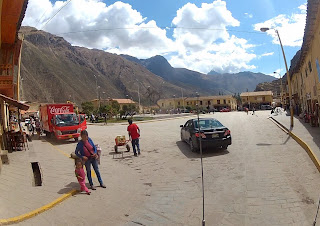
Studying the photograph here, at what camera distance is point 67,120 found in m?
18.4

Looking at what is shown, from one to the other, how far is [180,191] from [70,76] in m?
137

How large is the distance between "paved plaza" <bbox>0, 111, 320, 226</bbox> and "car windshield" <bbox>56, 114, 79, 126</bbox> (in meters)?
7.74

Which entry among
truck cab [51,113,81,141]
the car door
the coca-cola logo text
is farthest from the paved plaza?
the coca-cola logo text

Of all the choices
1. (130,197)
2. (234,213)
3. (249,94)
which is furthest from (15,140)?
(249,94)

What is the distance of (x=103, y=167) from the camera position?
969 centimetres

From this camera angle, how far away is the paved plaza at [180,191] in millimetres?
5055

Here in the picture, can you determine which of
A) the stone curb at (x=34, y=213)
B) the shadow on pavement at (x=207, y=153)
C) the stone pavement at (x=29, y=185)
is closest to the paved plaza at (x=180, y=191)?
the stone pavement at (x=29, y=185)

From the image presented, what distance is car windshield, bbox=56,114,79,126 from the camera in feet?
59.0

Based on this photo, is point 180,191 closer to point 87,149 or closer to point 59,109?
point 87,149

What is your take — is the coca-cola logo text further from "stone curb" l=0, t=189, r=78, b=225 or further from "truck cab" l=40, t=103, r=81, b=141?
"stone curb" l=0, t=189, r=78, b=225

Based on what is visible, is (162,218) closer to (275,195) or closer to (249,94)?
(275,195)

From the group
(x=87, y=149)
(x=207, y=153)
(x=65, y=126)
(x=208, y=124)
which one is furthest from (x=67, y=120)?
(x=87, y=149)

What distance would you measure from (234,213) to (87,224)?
2728 millimetres

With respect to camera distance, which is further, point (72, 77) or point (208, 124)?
point (72, 77)
